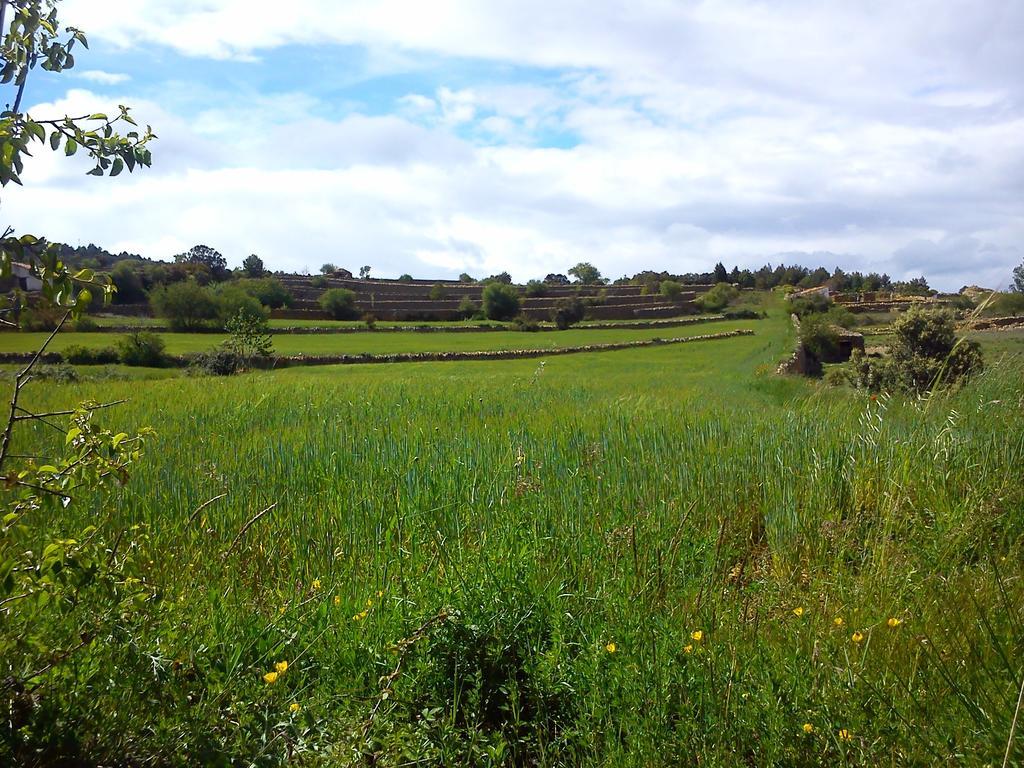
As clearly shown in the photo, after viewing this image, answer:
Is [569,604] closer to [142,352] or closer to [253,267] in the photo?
[142,352]

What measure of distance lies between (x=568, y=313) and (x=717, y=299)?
52.3 ft

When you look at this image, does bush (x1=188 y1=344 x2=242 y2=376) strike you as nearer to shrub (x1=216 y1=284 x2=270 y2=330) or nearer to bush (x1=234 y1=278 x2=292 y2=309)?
shrub (x1=216 y1=284 x2=270 y2=330)

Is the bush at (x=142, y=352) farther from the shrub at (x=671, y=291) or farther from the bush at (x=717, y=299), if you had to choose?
the shrub at (x=671, y=291)

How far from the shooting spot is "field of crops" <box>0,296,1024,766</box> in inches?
96.7

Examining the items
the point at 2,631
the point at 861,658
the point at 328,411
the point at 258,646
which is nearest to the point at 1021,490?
the point at 861,658

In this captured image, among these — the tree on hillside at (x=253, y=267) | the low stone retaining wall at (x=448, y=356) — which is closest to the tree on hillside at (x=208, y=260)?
the tree on hillside at (x=253, y=267)

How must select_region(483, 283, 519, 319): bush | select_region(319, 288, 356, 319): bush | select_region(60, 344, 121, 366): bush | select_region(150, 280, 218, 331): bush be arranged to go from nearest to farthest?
select_region(60, 344, 121, 366): bush
select_region(150, 280, 218, 331): bush
select_region(319, 288, 356, 319): bush
select_region(483, 283, 519, 319): bush

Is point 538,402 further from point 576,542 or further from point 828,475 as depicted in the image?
point 576,542

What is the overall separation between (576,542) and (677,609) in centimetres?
86

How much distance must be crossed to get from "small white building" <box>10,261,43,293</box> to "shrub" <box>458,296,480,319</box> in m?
71.6

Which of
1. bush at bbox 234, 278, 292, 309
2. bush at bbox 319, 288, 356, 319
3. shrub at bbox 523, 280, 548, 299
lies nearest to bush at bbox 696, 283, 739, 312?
shrub at bbox 523, 280, 548, 299

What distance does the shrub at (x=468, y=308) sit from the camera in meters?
74.1

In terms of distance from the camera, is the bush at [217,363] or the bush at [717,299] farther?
the bush at [717,299]

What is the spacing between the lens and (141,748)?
2451 millimetres
